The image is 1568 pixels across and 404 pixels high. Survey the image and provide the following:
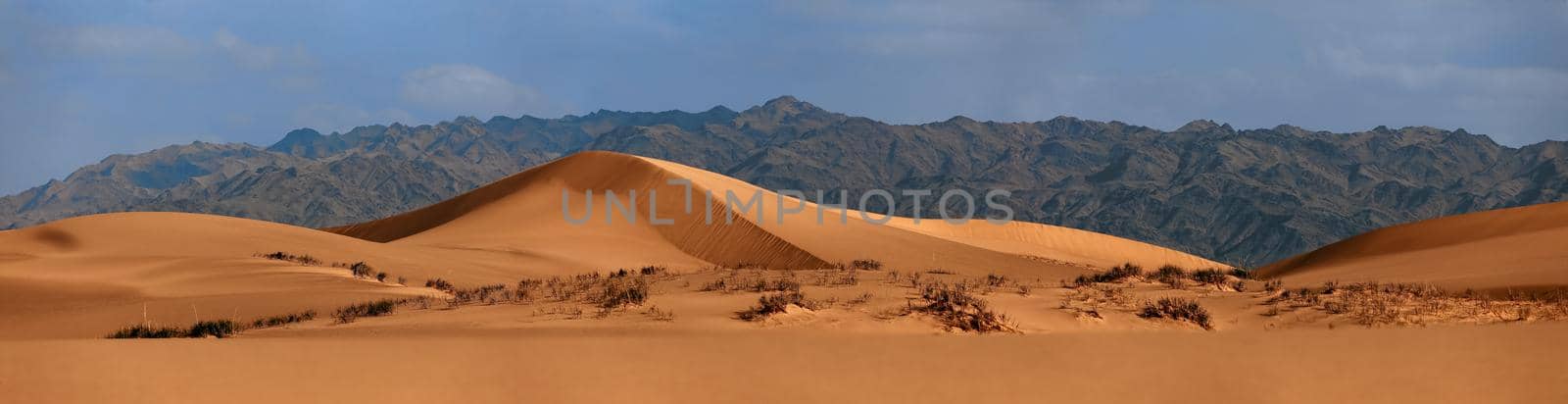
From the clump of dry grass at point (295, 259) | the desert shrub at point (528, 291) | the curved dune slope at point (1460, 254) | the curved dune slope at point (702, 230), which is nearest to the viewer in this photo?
the desert shrub at point (528, 291)

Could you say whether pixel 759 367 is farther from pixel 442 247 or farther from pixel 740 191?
pixel 740 191

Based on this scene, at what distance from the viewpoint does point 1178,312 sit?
11812mm

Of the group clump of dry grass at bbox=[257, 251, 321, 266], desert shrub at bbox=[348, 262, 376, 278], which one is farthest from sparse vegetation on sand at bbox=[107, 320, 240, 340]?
clump of dry grass at bbox=[257, 251, 321, 266]

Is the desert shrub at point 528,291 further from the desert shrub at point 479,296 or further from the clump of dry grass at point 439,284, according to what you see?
the clump of dry grass at point 439,284

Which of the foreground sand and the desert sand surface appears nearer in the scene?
the foreground sand

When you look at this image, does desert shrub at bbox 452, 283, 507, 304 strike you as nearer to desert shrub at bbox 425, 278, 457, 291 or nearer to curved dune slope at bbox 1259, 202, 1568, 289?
desert shrub at bbox 425, 278, 457, 291

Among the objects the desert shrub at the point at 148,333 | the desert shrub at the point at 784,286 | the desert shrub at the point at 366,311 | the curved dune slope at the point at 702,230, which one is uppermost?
the curved dune slope at the point at 702,230

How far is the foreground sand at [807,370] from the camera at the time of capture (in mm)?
7125

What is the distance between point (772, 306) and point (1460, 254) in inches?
675

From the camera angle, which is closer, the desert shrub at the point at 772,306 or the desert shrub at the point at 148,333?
the desert shrub at the point at 772,306

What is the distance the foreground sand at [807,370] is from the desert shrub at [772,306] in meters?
2.01

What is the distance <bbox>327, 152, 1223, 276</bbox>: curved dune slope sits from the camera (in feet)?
107

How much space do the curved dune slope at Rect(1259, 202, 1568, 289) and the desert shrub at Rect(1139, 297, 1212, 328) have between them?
16.0 feet

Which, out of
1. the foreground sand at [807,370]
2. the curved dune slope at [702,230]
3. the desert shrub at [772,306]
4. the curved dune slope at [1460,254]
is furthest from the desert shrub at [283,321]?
the curved dune slope at [702,230]
